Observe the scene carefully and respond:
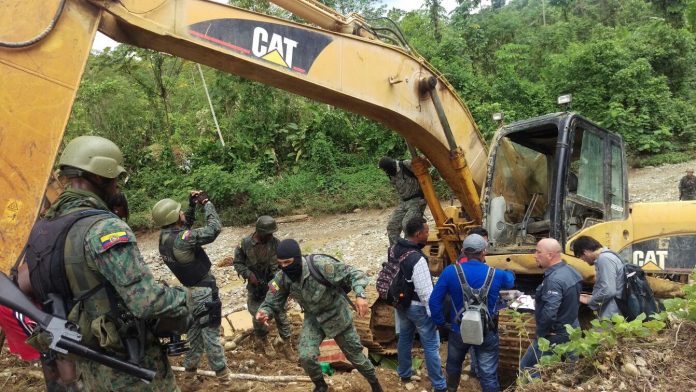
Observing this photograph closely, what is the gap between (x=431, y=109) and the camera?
17.0 feet

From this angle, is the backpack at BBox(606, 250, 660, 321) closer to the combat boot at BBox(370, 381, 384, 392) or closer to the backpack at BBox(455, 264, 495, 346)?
the backpack at BBox(455, 264, 495, 346)

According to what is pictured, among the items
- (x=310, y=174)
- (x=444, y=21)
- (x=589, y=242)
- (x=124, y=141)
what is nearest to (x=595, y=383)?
(x=589, y=242)

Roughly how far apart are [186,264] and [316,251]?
714 cm

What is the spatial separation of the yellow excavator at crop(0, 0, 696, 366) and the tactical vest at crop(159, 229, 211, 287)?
5.94 feet

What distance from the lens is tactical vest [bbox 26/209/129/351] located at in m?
2.68

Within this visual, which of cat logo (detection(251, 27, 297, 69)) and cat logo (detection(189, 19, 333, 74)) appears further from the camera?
cat logo (detection(251, 27, 297, 69))

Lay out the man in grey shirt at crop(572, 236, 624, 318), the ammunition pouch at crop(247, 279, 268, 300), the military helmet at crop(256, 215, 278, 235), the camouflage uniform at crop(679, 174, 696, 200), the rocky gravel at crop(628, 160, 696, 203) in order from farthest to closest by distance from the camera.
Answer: the rocky gravel at crop(628, 160, 696, 203) → the camouflage uniform at crop(679, 174, 696, 200) → the ammunition pouch at crop(247, 279, 268, 300) → the military helmet at crop(256, 215, 278, 235) → the man in grey shirt at crop(572, 236, 624, 318)

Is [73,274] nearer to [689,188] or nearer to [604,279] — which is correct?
[604,279]

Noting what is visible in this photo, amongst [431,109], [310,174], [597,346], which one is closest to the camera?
[597,346]

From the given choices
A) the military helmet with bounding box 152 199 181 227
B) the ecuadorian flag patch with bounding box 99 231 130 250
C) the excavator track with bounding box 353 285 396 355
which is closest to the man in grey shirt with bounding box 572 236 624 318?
the excavator track with bounding box 353 285 396 355

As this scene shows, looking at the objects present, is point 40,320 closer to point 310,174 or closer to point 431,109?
point 431,109

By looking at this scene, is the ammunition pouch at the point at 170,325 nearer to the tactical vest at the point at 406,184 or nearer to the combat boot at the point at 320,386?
the combat boot at the point at 320,386

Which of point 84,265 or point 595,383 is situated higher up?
point 84,265

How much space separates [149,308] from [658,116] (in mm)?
19567
